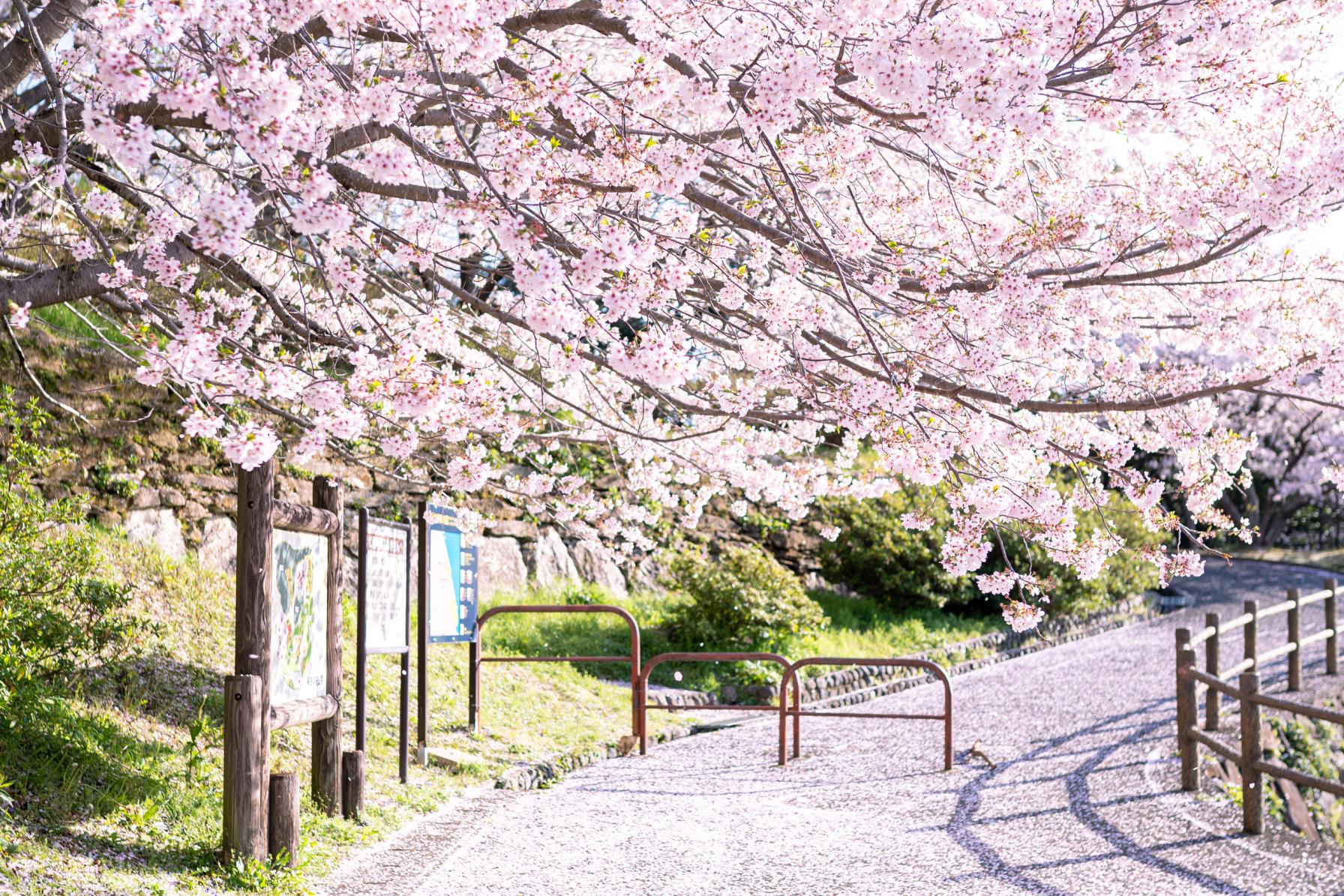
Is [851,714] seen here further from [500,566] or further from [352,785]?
[500,566]

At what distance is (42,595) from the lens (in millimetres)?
5629

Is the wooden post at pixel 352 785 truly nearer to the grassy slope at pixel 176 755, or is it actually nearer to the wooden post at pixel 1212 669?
the grassy slope at pixel 176 755

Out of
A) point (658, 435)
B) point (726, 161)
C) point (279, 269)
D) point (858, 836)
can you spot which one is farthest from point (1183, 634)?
point (279, 269)

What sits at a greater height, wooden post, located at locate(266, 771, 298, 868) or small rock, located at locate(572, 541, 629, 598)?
small rock, located at locate(572, 541, 629, 598)

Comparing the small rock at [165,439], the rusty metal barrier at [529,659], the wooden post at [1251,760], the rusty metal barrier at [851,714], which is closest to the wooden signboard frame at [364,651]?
the rusty metal barrier at [529,659]

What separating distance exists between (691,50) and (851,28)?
619 mm

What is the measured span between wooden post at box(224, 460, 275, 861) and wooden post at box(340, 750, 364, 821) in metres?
0.98

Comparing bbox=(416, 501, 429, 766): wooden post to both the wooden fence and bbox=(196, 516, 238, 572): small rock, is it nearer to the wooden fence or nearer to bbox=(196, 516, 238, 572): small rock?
bbox=(196, 516, 238, 572): small rock

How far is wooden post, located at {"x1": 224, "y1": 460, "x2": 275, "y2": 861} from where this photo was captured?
15.6 ft

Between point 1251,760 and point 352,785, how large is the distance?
5.12 metres

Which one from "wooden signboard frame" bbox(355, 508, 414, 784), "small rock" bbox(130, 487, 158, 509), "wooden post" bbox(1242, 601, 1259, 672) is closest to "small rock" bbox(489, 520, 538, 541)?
"small rock" bbox(130, 487, 158, 509)

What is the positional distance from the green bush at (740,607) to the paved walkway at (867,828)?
180 centimetres

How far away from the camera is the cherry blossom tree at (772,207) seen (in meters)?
3.68

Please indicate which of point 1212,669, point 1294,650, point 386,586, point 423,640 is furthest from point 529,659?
point 1294,650
